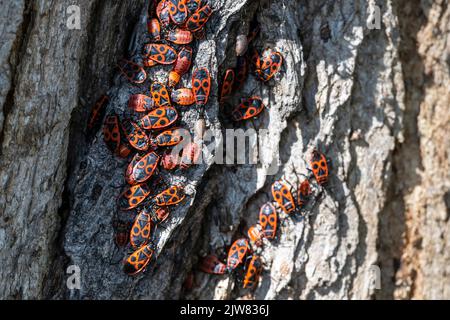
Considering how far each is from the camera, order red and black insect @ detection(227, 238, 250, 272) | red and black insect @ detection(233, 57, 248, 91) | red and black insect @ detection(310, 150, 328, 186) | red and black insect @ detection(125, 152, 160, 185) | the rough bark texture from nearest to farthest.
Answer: the rough bark texture < red and black insect @ detection(125, 152, 160, 185) < red and black insect @ detection(233, 57, 248, 91) < red and black insect @ detection(310, 150, 328, 186) < red and black insect @ detection(227, 238, 250, 272)

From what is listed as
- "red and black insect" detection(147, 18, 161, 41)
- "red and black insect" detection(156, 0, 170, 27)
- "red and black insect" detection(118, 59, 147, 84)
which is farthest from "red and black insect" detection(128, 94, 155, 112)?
"red and black insect" detection(156, 0, 170, 27)

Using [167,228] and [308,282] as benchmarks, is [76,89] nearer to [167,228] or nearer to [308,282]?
[167,228]

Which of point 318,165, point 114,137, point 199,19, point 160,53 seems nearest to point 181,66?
point 160,53

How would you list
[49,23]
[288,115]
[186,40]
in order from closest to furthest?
[49,23] → [186,40] → [288,115]

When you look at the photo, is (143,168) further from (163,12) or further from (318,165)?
(318,165)

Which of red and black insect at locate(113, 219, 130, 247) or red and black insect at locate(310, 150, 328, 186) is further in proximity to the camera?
red and black insect at locate(310, 150, 328, 186)

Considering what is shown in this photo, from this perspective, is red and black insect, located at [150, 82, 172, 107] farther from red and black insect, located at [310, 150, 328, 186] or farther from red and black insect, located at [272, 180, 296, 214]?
red and black insect, located at [310, 150, 328, 186]
